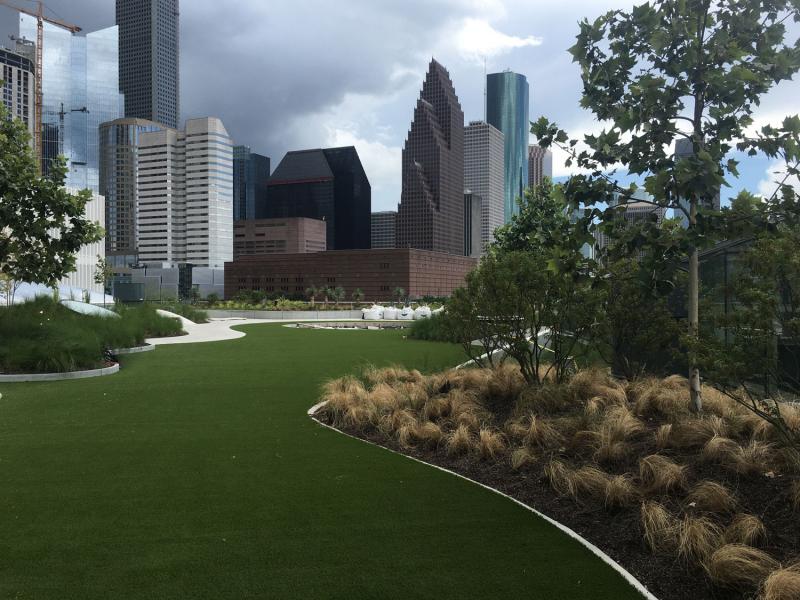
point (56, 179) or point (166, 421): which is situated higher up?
point (56, 179)

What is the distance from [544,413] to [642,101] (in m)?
3.67

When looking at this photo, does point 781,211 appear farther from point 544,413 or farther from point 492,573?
point 492,573

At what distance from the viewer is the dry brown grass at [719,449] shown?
5.17 metres

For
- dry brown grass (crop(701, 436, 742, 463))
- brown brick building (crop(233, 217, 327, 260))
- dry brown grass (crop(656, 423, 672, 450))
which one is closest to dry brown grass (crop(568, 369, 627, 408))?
dry brown grass (crop(656, 423, 672, 450))

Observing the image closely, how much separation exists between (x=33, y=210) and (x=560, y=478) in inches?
507

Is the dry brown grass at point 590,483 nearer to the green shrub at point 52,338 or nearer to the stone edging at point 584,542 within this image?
the stone edging at point 584,542

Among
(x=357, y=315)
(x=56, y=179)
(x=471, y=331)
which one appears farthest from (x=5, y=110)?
(x=357, y=315)

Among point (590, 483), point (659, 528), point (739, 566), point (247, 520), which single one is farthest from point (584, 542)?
point (247, 520)

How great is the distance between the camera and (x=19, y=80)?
15912 centimetres

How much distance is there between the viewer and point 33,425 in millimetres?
7949

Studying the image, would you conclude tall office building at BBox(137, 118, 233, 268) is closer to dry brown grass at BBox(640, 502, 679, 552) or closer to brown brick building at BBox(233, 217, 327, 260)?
brown brick building at BBox(233, 217, 327, 260)

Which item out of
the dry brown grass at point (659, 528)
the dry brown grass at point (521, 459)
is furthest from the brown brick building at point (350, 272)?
the dry brown grass at point (659, 528)

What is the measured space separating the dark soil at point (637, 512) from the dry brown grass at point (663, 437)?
0.07 metres

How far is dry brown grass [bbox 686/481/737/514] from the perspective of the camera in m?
4.39
